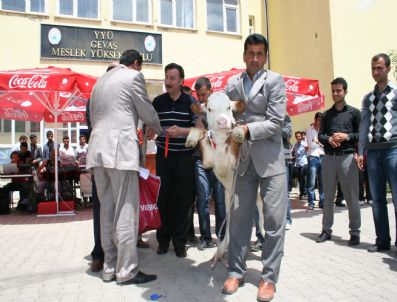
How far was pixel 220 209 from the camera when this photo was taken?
16.4ft

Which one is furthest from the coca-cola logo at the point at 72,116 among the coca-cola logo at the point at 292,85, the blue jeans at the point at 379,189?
the blue jeans at the point at 379,189

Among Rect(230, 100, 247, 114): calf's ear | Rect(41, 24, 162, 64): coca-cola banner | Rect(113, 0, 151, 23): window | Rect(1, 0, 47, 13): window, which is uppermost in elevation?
Rect(113, 0, 151, 23): window

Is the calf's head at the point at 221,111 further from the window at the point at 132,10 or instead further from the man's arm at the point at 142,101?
the window at the point at 132,10

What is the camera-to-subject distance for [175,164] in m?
4.75

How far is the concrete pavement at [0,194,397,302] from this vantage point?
3506mm

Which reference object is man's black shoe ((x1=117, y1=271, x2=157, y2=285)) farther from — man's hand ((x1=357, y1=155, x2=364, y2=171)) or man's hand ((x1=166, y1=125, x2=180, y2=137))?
man's hand ((x1=357, y1=155, x2=364, y2=171))

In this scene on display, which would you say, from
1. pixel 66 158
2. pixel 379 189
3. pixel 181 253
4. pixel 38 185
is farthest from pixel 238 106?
pixel 66 158

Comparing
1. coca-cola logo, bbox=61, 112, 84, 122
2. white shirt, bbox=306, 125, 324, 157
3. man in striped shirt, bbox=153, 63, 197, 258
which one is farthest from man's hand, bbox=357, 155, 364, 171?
coca-cola logo, bbox=61, 112, 84, 122

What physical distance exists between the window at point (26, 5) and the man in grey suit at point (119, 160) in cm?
1405

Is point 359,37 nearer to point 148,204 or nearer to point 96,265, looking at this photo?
point 148,204

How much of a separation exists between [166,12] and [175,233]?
15167 millimetres

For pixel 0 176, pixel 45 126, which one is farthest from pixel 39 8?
pixel 0 176

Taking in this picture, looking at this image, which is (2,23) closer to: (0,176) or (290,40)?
(0,176)

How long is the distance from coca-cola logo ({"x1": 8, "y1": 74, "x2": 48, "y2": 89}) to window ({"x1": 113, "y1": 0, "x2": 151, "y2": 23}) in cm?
1072
